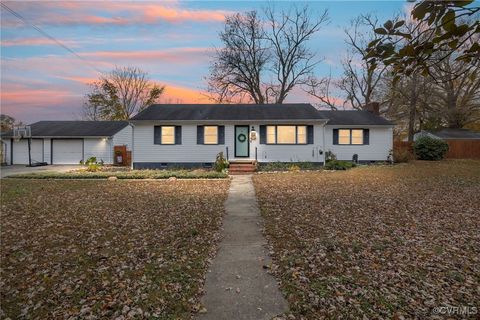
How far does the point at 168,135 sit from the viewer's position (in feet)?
63.3

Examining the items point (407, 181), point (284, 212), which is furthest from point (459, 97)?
point (284, 212)

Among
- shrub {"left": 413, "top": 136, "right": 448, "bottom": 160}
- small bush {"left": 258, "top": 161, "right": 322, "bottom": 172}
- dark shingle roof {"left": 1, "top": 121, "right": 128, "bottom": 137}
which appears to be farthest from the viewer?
dark shingle roof {"left": 1, "top": 121, "right": 128, "bottom": 137}

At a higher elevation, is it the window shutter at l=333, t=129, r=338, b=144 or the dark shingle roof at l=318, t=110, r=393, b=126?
the dark shingle roof at l=318, t=110, r=393, b=126

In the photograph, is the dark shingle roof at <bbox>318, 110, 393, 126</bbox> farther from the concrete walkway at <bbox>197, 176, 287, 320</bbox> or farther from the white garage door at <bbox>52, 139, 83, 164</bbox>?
the white garage door at <bbox>52, 139, 83, 164</bbox>

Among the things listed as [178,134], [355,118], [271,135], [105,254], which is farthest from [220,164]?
[105,254]

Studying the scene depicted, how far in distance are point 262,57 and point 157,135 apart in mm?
20563

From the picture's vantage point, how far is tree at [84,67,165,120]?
142 feet

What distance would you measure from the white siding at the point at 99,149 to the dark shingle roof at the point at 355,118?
19.4 meters

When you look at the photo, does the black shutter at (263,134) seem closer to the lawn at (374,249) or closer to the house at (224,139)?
the house at (224,139)

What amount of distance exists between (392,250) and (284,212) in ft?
10.7

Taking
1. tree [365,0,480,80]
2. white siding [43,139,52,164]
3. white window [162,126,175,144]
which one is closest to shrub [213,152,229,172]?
white window [162,126,175,144]

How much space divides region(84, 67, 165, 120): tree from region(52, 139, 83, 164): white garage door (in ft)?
53.1

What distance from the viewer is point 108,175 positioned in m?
16.2

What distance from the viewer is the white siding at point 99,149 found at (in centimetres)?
2730
